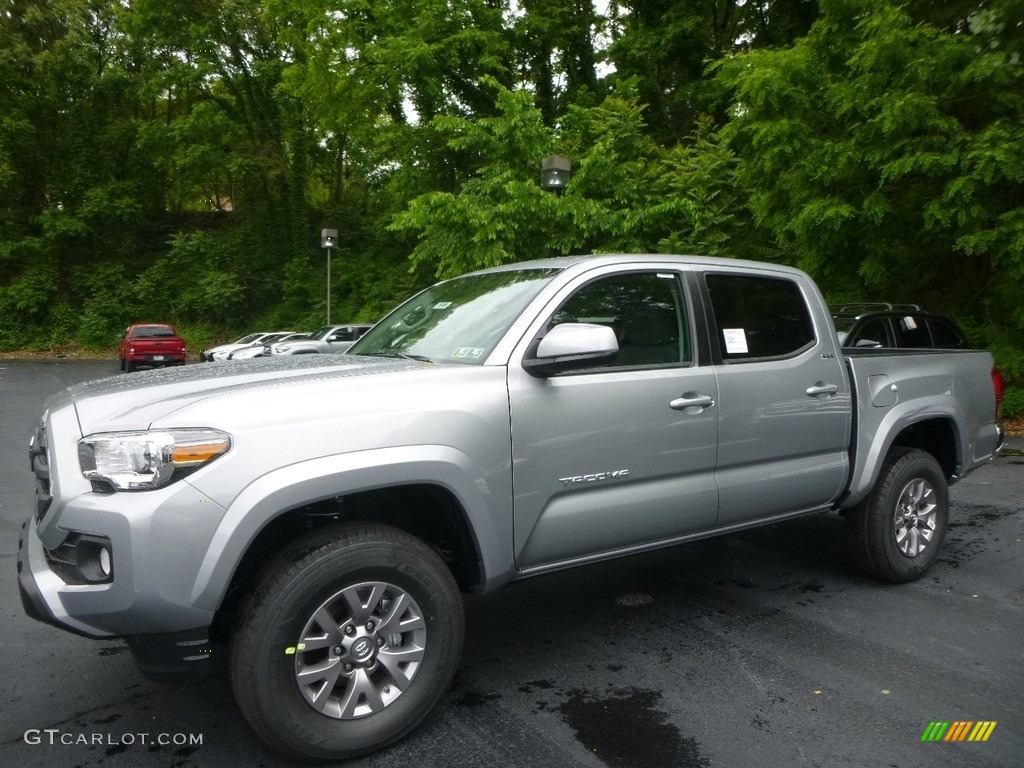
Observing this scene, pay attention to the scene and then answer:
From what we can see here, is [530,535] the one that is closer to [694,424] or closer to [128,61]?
[694,424]

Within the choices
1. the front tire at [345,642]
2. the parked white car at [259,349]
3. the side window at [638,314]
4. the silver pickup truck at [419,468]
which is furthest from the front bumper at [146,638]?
the parked white car at [259,349]

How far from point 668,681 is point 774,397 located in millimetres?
1523

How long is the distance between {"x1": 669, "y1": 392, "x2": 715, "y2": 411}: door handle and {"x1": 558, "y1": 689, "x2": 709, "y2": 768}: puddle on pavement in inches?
49.8

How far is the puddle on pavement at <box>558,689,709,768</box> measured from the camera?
290cm

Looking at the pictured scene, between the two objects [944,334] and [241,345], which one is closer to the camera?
[944,334]

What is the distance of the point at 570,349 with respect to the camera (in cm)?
320

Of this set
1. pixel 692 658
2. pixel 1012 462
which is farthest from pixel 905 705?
pixel 1012 462

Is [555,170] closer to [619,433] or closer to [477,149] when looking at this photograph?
[477,149]

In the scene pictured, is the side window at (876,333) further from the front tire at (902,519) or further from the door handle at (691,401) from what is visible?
the door handle at (691,401)

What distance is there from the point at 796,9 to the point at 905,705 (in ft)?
66.6

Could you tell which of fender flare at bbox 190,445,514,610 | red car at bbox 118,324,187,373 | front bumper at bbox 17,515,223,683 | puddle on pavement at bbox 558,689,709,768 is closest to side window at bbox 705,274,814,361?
fender flare at bbox 190,445,514,610

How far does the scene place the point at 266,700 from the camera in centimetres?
267

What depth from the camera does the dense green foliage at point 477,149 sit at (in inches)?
422

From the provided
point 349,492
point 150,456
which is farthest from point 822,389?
point 150,456
